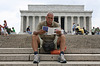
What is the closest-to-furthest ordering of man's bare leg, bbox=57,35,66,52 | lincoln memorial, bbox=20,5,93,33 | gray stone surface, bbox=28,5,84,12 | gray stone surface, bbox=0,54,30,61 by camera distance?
man's bare leg, bbox=57,35,66,52
gray stone surface, bbox=0,54,30,61
lincoln memorial, bbox=20,5,93,33
gray stone surface, bbox=28,5,84,12

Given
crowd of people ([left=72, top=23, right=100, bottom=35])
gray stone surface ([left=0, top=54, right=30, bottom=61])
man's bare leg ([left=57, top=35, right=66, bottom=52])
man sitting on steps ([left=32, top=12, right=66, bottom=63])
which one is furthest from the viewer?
crowd of people ([left=72, top=23, right=100, bottom=35])

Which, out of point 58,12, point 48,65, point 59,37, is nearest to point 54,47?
point 59,37

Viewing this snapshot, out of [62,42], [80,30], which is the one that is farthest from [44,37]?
[80,30]

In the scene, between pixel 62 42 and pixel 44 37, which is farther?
pixel 44 37

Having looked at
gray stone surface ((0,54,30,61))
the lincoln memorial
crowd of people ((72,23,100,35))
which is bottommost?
gray stone surface ((0,54,30,61))

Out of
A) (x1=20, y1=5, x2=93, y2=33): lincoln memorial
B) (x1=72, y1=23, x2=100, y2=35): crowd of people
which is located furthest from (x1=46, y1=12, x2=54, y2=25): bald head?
(x1=20, y1=5, x2=93, y2=33): lincoln memorial

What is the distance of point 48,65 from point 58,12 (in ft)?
150

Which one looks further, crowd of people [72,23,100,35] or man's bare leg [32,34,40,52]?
crowd of people [72,23,100,35]

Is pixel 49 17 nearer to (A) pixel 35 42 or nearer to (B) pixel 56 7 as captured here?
(A) pixel 35 42

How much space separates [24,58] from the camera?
4.48 meters

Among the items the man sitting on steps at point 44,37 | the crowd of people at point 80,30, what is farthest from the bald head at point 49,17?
the crowd of people at point 80,30

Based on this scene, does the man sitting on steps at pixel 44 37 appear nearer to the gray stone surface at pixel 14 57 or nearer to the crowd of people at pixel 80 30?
the gray stone surface at pixel 14 57

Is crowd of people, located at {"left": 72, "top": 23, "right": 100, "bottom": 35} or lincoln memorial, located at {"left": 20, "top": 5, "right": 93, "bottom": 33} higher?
lincoln memorial, located at {"left": 20, "top": 5, "right": 93, "bottom": 33}

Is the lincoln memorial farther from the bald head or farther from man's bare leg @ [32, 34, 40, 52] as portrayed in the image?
man's bare leg @ [32, 34, 40, 52]
